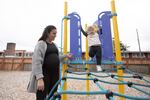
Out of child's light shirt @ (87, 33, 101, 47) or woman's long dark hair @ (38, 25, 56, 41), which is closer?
woman's long dark hair @ (38, 25, 56, 41)

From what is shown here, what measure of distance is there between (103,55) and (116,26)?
585 mm

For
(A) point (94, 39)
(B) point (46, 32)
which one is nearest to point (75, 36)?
(A) point (94, 39)

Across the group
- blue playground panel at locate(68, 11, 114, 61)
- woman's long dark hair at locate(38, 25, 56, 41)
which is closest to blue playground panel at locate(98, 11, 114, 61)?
blue playground panel at locate(68, 11, 114, 61)

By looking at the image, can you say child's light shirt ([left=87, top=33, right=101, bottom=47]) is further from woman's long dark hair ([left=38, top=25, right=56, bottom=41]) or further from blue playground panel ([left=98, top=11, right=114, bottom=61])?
woman's long dark hair ([left=38, top=25, right=56, bottom=41])

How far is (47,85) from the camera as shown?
5.88 ft

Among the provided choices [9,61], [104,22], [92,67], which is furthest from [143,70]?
[9,61]

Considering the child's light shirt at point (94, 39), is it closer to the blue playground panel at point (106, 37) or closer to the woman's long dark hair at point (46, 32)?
the blue playground panel at point (106, 37)

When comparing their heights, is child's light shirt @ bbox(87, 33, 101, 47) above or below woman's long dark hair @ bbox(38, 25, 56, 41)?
above

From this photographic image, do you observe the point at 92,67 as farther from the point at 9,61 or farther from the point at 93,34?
the point at 93,34

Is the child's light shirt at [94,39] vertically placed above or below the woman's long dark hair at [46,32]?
above

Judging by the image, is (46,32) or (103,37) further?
(103,37)

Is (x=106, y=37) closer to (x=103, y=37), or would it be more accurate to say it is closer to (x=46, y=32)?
(x=103, y=37)

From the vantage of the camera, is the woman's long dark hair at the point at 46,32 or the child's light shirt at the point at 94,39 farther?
the child's light shirt at the point at 94,39

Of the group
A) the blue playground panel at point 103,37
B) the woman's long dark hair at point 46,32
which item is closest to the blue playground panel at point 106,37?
the blue playground panel at point 103,37
